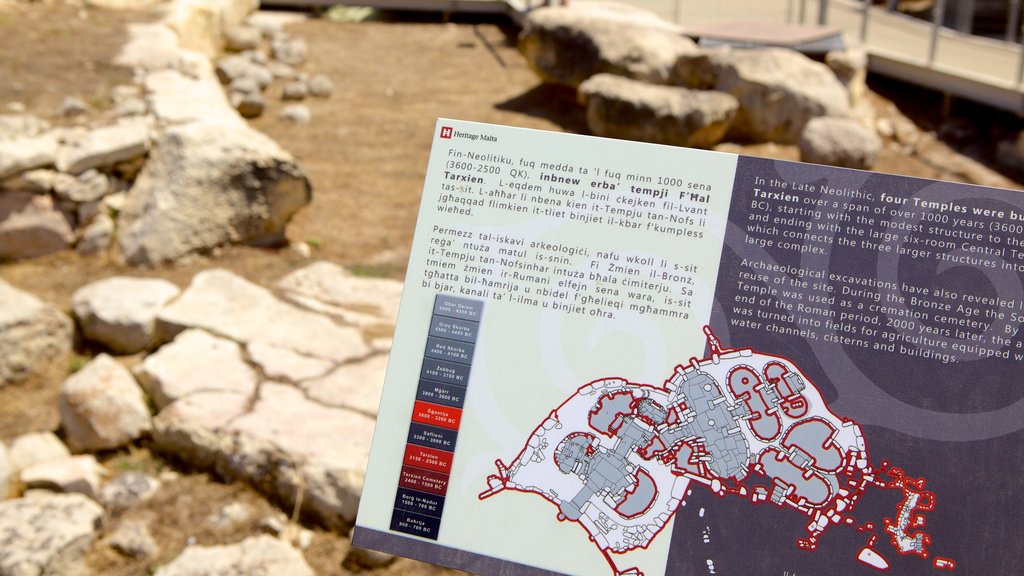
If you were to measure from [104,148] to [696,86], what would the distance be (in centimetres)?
547

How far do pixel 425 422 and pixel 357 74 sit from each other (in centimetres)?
840

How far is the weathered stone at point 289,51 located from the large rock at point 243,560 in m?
7.73

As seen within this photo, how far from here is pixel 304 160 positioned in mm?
7715

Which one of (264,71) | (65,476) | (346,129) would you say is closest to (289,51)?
(264,71)

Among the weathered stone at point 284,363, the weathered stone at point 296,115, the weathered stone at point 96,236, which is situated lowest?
the weathered stone at point 284,363

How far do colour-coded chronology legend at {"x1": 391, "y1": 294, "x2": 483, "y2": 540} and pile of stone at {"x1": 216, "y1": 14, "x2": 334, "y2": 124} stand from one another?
682 cm

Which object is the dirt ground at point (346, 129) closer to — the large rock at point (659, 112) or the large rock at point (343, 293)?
the large rock at point (343, 293)

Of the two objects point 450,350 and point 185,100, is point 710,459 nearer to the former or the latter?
point 450,350

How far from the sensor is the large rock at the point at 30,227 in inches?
214

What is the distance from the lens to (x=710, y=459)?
2.03 m

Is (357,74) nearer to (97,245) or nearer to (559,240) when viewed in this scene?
(97,245)

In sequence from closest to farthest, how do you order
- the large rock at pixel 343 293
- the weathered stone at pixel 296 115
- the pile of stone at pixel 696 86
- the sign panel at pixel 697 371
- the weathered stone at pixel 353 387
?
the sign panel at pixel 697 371
the weathered stone at pixel 353 387
the large rock at pixel 343 293
the pile of stone at pixel 696 86
the weathered stone at pixel 296 115

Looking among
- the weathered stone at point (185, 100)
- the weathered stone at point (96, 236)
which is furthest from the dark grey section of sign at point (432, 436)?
the weathered stone at point (185, 100)

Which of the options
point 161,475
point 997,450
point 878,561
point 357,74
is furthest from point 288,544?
point 357,74
